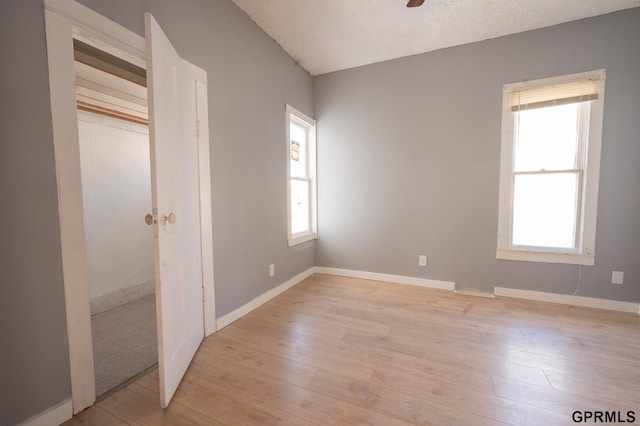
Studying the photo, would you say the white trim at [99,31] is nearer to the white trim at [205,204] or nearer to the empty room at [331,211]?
the empty room at [331,211]

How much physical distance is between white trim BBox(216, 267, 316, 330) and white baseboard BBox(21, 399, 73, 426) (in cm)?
100

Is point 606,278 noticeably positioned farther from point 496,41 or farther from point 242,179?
point 242,179

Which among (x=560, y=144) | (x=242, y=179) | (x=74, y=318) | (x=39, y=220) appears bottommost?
(x=74, y=318)

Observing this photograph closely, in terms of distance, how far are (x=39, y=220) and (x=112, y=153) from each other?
200 centimetres

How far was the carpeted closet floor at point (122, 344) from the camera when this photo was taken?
66.1 inches

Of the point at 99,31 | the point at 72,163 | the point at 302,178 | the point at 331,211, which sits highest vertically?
the point at 99,31

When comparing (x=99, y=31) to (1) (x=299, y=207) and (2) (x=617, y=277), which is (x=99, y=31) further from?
(2) (x=617, y=277)

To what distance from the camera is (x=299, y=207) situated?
3.68 metres

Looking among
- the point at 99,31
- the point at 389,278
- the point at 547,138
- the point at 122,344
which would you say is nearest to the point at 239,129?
the point at 99,31

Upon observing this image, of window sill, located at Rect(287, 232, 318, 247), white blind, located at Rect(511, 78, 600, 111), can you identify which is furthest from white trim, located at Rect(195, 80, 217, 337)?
white blind, located at Rect(511, 78, 600, 111)

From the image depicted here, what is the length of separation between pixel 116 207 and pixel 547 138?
486cm

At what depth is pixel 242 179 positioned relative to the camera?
8.15ft

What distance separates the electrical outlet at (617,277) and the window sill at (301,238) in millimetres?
3305

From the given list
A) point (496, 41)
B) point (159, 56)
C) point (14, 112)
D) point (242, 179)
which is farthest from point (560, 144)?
point (14, 112)
